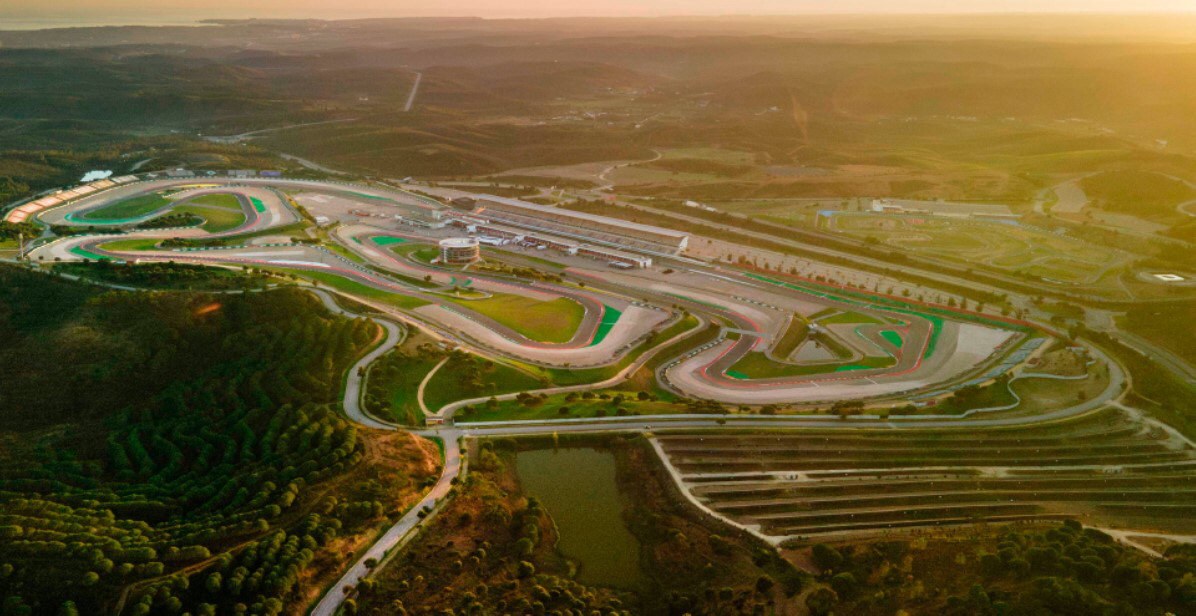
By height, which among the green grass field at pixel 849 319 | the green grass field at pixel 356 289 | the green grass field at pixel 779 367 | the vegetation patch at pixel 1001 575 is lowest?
the vegetation patch at pixel 1001 575

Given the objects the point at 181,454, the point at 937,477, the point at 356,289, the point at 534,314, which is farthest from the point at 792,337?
the point at 181,454

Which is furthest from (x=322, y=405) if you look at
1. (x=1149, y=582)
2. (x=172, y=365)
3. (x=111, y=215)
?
(x=111, y=215)

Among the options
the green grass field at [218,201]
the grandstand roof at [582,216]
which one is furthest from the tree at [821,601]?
the green grass field at [218,201]

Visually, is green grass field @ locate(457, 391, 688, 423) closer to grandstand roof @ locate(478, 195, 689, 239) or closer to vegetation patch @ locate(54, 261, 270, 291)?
vegetation patch @ locate(54, 261, 270, 291)

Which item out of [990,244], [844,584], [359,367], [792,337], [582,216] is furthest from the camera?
[582,216]

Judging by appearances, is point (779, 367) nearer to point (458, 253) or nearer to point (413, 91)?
point (458, 253)

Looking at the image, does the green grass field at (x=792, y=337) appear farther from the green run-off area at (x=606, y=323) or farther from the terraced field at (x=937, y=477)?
the terraced field at (x=937, y=477)
